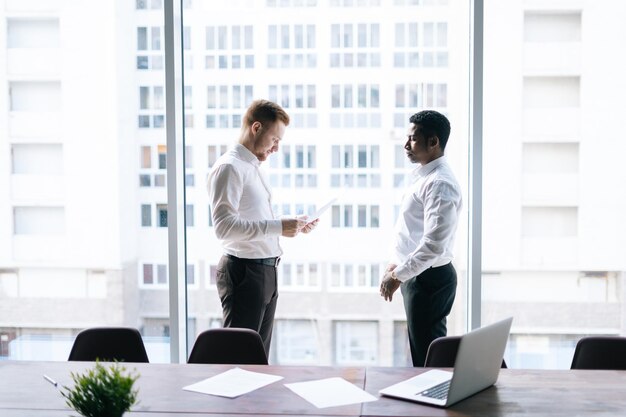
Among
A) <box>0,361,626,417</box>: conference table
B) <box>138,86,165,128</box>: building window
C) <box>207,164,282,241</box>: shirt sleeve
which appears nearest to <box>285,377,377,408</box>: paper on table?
<box>0,361,626,417</box>: conference table

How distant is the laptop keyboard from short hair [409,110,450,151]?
134 centimetres

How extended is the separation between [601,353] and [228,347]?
1560mm

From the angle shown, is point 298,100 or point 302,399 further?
point 298,100

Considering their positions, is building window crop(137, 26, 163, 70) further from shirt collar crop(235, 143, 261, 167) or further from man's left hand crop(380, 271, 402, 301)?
man's left hand crop(380, 271, 402, 301)

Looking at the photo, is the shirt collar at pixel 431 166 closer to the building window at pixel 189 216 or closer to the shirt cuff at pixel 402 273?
the shirt cuff at pixel 402 273

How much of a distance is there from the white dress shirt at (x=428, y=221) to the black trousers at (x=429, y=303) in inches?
2.5

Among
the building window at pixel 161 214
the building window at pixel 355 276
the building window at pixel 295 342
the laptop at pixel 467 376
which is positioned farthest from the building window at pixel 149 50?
the laptop at pixel 467 376

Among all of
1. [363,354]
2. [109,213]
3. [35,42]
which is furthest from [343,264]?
[35,42]

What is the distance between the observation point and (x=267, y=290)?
10.5 ft

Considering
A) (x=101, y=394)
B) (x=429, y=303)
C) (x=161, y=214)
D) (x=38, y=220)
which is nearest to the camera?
(x=101, y=394)

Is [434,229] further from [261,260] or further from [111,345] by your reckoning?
[111,345]

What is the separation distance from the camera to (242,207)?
10.4ft

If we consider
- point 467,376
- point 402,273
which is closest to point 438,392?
point 467,376

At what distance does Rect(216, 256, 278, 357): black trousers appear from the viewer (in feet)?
10.3
